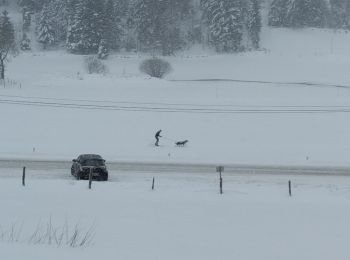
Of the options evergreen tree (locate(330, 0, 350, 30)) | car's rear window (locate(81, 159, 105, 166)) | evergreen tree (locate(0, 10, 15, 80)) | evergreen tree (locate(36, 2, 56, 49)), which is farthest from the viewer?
evergreen tree (locate(330, 0, 350, 30))

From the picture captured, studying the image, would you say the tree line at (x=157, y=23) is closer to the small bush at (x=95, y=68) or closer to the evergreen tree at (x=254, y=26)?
the evergreen tree at (x=254, y=26)

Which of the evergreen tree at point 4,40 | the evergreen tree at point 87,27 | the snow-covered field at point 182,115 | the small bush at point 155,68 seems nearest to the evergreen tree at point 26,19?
the evergreen tree at point 87,27

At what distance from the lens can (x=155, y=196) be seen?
2089 cm

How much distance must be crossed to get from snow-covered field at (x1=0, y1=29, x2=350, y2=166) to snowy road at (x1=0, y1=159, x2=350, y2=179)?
3.25m

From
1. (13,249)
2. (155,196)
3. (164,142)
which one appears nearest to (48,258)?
(13,249)

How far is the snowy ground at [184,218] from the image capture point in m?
13.2

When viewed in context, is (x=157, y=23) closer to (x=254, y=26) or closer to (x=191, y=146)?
(x=254, y=26)

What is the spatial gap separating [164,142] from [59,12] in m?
66.1

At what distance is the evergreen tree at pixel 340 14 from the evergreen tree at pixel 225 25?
82.2ft

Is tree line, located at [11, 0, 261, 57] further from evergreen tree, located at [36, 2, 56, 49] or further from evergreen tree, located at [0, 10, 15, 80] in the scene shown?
evergreen tree, located at [0, 10, 15, 80]

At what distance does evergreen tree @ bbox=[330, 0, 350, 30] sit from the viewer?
10538 cm

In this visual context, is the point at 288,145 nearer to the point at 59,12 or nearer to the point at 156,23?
the point at 156,23

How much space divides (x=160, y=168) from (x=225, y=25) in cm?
6229

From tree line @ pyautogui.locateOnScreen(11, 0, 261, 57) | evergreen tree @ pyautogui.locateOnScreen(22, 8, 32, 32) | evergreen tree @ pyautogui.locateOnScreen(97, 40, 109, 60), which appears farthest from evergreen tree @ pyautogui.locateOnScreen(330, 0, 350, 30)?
evergreen tree @ pyautogui.locateOnScreen(22, 8, 32, 32)
